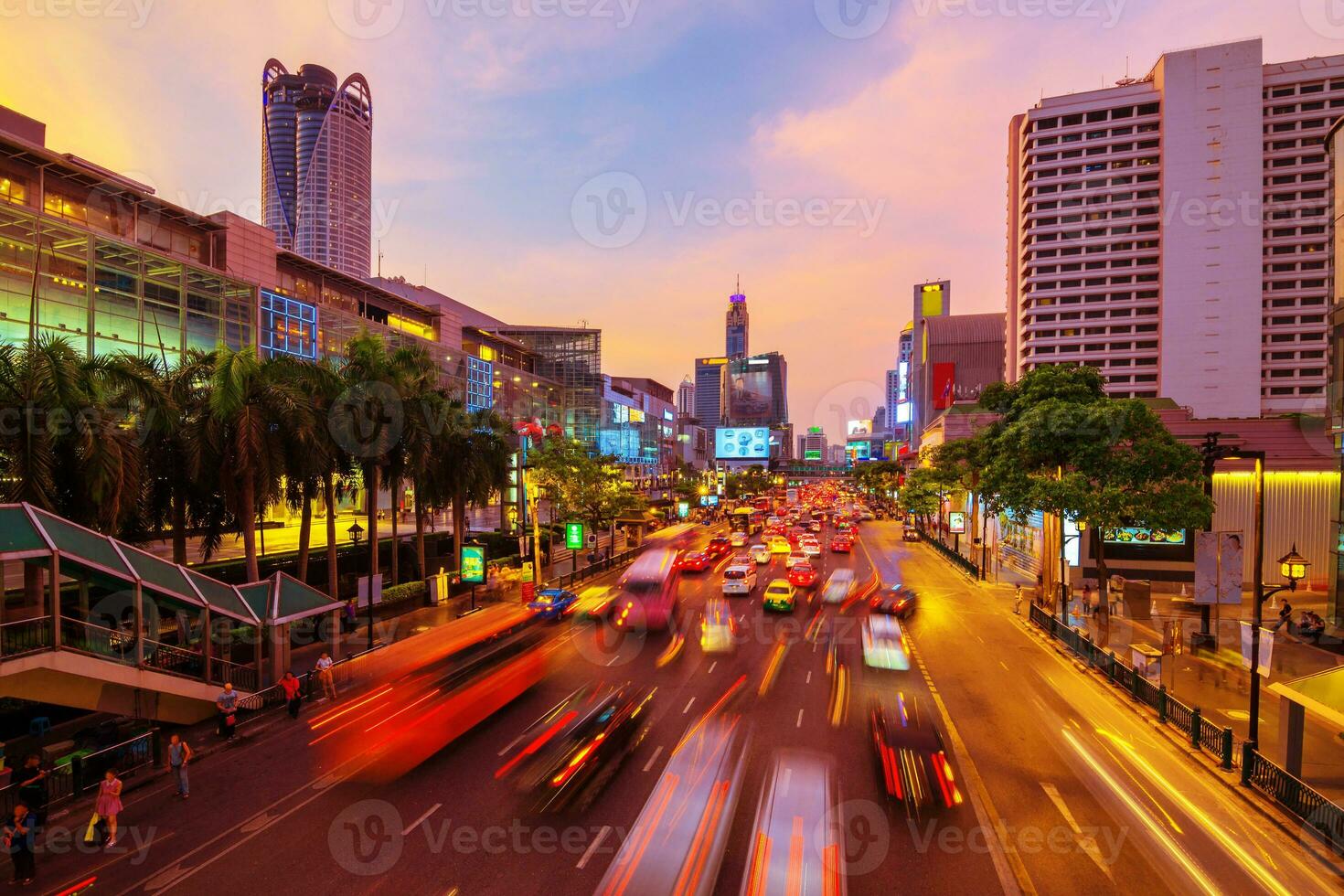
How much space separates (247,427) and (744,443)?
115 m

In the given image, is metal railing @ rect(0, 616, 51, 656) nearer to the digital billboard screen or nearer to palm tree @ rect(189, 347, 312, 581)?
palm tree @ rect(189, 347, 312, 581)

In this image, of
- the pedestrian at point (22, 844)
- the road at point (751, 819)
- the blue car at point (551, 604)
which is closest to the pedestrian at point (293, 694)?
the road at point (751, 819)

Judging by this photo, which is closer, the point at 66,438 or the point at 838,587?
the point at 66,438

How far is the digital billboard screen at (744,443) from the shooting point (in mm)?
131625

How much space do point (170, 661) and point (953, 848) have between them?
66.3ft

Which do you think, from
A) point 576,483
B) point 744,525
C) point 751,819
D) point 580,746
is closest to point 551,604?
point 580,746

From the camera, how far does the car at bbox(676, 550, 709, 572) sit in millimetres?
44000

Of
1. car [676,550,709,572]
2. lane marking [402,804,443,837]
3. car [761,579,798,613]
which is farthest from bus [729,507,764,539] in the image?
lane marking [402,804,443,837]

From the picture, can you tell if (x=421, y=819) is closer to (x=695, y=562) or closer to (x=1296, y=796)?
(x=1296, y=796)

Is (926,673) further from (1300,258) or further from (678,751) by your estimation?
(1300,258)

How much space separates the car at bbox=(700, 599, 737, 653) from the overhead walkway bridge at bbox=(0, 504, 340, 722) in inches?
577

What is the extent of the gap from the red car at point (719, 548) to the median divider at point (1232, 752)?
29.5m

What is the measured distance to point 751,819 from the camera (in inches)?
459

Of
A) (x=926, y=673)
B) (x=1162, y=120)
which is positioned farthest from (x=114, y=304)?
(x=1162, y=120)
